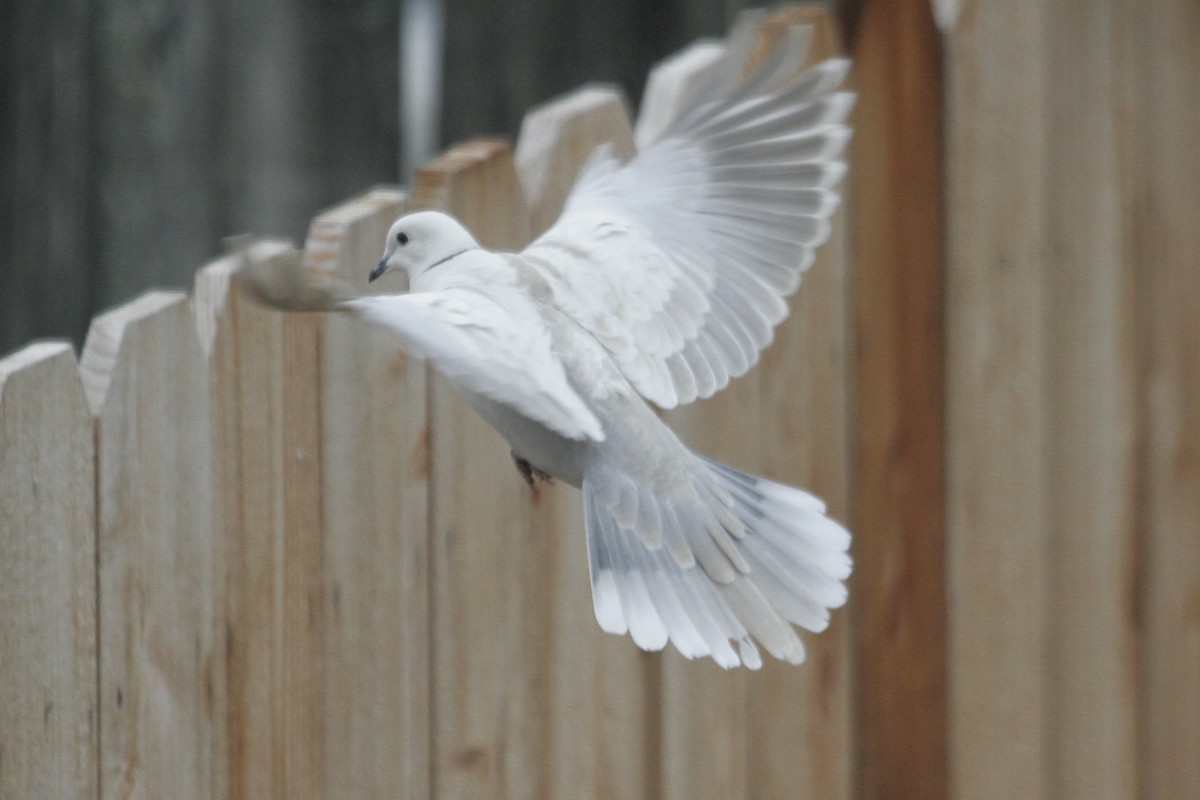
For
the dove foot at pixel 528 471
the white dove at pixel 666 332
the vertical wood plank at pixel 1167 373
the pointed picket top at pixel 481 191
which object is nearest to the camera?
the white dove at pixel 666 332

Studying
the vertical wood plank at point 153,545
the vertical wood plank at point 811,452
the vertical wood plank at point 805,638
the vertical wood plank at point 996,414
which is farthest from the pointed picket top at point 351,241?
the vertical wood plank at point 996,414

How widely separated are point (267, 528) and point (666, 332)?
593mm

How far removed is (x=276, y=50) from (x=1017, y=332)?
153 cm

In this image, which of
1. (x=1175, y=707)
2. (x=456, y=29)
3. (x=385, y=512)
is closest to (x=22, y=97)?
(x=456, y=29)

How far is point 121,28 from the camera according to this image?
3.09m

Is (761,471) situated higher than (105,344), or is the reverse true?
(105,344)

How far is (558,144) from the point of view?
8.32ft

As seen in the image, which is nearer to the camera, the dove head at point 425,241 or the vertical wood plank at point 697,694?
the dove head at point 425,241

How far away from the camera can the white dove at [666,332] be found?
5.88 feet

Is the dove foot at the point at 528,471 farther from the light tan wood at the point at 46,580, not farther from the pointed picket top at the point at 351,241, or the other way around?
the light tan wood at the point at 46,580

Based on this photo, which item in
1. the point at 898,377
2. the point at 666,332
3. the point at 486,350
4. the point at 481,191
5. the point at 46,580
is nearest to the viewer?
the point at 486,350

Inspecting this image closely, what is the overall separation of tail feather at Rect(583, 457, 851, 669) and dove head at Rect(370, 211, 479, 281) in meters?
0.33

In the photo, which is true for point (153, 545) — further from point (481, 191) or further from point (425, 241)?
point (481, 191)

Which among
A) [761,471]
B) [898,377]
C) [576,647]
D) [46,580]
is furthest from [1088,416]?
[46,580]
